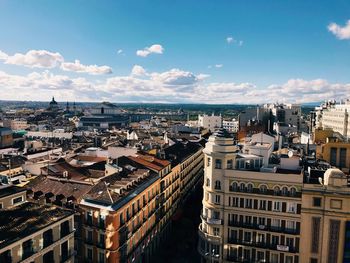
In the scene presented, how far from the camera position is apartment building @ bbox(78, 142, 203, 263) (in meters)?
50.7

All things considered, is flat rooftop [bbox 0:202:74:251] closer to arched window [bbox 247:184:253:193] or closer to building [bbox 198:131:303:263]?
building [bbox 198:131:303:263]

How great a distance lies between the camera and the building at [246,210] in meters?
55.8

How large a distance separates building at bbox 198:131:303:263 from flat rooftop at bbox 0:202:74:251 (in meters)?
26.4

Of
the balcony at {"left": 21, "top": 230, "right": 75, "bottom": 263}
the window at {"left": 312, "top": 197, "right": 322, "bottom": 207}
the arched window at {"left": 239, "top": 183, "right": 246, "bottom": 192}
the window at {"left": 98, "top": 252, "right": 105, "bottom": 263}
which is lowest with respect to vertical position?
the window at {"left": 98, "top": 252, "right": 105, "bottom": 263}

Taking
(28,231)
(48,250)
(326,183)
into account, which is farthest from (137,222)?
(326,183)

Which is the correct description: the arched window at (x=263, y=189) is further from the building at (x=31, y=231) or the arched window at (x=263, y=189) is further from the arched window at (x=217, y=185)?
the building at (x=31, y=231)

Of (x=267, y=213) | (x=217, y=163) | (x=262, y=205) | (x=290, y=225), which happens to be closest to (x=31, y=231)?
(x=217, y=163)

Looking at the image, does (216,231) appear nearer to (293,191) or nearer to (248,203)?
(248,203)

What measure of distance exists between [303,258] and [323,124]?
153 metres

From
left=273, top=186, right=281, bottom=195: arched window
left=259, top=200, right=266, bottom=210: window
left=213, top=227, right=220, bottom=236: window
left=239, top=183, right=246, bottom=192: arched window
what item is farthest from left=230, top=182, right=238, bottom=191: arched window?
left=213, top=227, right=220, bottom=236: window

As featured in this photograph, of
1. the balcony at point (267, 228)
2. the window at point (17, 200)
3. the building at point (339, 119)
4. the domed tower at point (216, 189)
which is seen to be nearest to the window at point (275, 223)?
the balcony at point (267, 228)

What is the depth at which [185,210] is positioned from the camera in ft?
306

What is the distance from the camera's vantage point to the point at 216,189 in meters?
59.9

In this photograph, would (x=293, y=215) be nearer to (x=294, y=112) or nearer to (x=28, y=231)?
(x=28, y=231)
